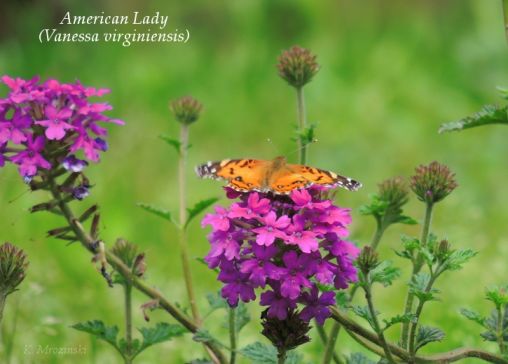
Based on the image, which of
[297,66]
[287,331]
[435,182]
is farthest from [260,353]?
[297,66]

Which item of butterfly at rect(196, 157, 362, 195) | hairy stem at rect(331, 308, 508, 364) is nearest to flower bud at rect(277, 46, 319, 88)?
butterfly at rect(196, 157, 362, 195)

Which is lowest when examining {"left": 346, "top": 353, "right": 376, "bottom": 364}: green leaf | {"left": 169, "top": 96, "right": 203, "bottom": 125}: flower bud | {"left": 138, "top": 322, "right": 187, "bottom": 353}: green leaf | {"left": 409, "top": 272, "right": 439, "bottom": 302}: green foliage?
{"left": 346, "top": 353, "right": 376, "bottom": 364}: green leaf

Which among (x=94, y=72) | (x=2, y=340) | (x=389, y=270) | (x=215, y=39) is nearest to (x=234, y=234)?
(x=389, y=270)

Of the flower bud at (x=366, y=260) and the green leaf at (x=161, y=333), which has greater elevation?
the flower bud at (x=366, y=260)

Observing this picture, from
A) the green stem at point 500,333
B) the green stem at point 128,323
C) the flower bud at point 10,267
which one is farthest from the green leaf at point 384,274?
the flower bud at point 10,267

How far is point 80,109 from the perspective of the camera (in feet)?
7.31

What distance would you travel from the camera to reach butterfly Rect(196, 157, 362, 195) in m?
2.03

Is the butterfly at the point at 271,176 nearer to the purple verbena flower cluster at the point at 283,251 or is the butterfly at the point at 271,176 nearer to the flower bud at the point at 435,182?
the purple verbena flower cluster at the point at 283,251

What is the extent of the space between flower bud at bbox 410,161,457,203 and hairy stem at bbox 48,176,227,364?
0.66 metres

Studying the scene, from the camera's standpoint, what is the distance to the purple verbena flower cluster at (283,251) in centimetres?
188

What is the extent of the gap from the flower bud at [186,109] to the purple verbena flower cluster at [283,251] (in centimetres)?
77

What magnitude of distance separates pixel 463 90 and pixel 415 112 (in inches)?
17.5

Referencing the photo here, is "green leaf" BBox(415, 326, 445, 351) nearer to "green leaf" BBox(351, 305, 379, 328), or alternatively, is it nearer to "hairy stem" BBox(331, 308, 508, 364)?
"hairy stem" BBox(331, 308, 508, 364)

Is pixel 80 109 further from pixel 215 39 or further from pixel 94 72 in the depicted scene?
pixel 215 39
